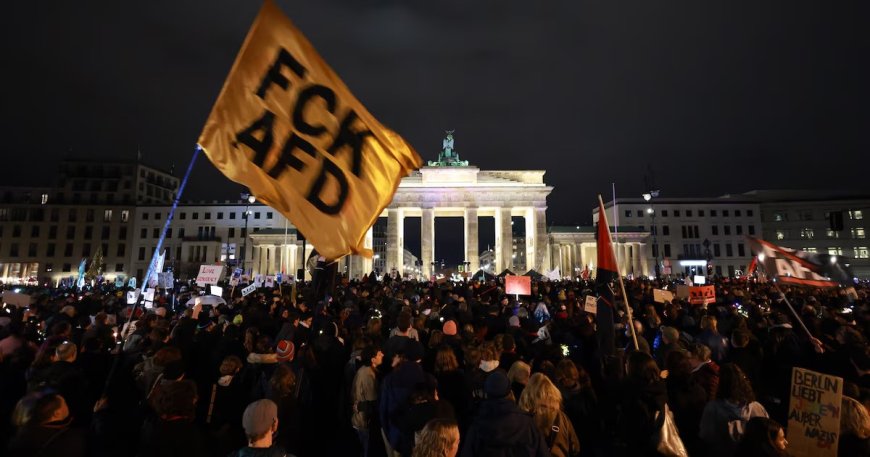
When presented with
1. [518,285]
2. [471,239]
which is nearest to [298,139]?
[518,285]

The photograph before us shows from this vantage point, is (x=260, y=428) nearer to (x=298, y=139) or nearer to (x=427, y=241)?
(x=298, y=139)

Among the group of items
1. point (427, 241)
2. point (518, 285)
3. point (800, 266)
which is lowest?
point (518, 285)

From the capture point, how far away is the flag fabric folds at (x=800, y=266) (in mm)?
12117

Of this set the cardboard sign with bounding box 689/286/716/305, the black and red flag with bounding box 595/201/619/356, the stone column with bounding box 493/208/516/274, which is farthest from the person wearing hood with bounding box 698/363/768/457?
the stone column with bounding box 493/208/516/274

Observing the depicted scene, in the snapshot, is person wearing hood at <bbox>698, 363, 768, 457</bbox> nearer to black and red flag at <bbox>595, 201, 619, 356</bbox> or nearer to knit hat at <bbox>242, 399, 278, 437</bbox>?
black and red flag at <bbox>595, 201, 619, 356</bbox>

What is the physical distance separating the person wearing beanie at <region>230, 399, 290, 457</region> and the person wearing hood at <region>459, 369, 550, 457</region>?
1.50 metres

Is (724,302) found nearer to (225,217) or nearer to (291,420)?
(291,420)

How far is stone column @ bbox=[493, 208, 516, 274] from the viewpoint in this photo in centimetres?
6700

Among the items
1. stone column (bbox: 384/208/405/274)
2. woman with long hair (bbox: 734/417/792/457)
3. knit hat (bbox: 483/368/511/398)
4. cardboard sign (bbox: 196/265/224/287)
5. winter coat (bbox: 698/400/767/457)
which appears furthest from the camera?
stone column (bbox: 384/208/405/274)

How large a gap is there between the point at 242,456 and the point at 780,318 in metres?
10.9

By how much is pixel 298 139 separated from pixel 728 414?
18.3 ft

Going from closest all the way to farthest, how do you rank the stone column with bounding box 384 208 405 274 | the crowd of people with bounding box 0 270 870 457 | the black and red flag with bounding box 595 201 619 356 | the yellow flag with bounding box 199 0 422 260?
the crowd of people with bounding box 0 270 870 457
the yellow flag with bounding box 199 0 422 260
the black and red flag with bounding box 595 201 619 356
the stone column with bounding box 384 208 405 274

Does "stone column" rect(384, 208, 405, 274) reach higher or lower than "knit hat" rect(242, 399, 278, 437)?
higher

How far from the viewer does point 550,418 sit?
14.0 feet
